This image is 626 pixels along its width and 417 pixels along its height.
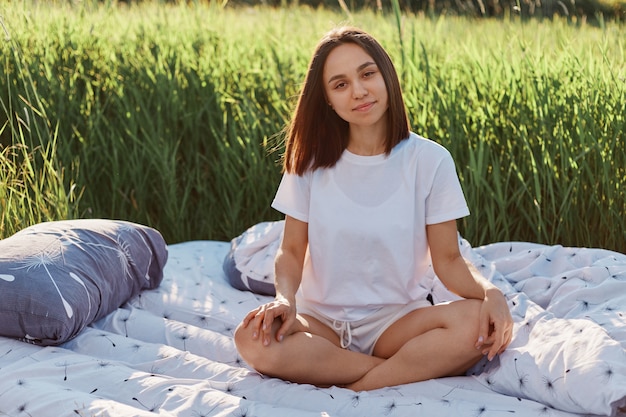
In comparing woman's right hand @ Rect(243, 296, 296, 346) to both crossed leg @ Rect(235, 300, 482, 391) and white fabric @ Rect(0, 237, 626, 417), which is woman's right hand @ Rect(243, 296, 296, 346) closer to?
crossed leg @ Rect(235, 300, 482, 391)

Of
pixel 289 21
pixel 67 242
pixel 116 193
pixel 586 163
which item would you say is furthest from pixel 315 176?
pixel 289 21

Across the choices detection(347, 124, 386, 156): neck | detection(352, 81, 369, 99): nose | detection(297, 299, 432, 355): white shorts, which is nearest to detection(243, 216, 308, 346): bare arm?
detection(297, 299, 432, 355): white shorts

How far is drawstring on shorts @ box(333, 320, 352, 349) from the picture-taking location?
1986 mm

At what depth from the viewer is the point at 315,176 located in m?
2.02

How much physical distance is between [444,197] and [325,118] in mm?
352

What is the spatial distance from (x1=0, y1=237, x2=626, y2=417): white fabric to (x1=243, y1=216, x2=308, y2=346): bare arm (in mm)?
144

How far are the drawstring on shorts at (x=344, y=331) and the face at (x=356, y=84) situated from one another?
1.57 ft

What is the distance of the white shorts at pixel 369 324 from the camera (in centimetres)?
Result: 199

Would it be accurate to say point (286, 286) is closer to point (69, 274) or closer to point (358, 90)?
point (358, 90)

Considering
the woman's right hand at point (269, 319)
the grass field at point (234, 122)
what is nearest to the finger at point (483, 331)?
the woman's right hand at point (269, 319)

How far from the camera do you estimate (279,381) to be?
6.19 feet

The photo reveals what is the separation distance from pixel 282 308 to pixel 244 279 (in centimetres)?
76

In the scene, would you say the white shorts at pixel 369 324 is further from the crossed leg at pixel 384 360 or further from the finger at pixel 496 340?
the finger at pixel 496 340

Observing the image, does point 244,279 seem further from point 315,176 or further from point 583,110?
point 583,110
